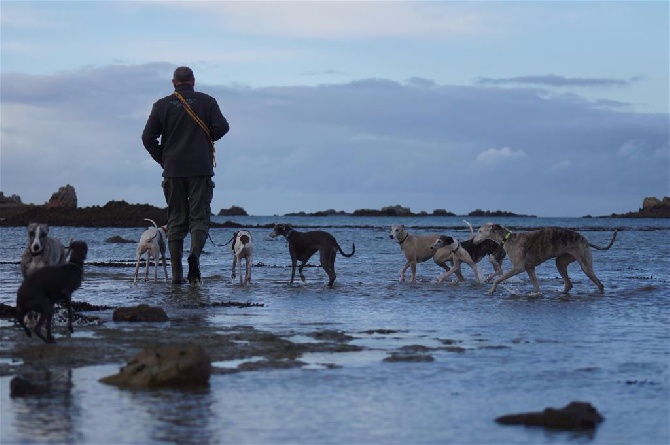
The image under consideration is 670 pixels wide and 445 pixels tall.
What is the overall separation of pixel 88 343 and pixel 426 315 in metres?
4.33

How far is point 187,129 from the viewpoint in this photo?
49.1 ft

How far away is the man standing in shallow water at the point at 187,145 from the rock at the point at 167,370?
7.70 metres

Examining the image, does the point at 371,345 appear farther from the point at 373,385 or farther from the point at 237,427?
the point at 237,427

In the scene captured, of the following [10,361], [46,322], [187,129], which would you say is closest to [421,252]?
[187,129]

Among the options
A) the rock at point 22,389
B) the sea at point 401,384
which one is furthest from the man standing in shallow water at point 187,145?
the rock at point 22,389

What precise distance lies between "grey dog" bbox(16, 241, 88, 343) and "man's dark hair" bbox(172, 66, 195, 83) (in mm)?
5879

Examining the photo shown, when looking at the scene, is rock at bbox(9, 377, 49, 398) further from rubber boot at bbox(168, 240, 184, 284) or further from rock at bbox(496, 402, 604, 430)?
rubber boot at bbox(168, 240, 184, 284)

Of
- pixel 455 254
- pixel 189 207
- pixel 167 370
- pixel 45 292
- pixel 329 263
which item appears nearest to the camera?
pixel 167 370

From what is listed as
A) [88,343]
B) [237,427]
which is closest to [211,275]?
[88,343]

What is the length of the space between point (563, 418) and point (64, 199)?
76.1m

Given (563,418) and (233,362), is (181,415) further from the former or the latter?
(563,418)

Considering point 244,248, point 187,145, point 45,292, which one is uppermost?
point 187,145

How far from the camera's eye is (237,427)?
6.16 metres

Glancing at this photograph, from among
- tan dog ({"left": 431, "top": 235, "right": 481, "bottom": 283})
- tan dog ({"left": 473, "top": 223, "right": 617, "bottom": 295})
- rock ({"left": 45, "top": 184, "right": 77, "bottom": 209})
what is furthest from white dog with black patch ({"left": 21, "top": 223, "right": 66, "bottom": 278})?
rock ({"left": 45, "top": 184, "right": 77, "bottom": 209})
